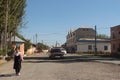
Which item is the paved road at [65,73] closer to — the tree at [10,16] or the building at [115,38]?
the tree at [10,16]

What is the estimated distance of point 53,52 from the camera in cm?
5047

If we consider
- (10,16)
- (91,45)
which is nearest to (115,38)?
(10,16)

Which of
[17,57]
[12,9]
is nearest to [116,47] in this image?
[12,9]

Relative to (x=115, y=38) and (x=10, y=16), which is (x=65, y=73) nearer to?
(x=10, y=16)

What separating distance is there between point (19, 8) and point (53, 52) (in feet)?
29.3

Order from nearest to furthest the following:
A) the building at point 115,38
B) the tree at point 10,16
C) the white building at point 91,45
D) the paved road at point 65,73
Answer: the paved road at point 65,73, the tree at point 10,16, the building at point 115,38, the white building at point 91,45

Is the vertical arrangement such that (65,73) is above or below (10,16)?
below

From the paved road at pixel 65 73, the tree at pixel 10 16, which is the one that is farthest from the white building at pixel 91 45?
the paved road at pixel 65 73

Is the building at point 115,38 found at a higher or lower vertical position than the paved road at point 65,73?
higher

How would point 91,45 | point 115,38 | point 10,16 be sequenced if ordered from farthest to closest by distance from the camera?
point 91,45, point 115,38, point 10,16

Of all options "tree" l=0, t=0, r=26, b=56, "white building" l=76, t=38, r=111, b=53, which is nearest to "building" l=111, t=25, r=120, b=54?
"tree" l=0, t=0, r=26, b=56

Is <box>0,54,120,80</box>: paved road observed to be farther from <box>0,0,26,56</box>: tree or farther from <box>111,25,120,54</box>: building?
<box>111,25,120,54</box>: building

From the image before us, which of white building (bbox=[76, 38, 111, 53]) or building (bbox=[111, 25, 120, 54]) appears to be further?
white building (bbox=[76, 38, 111, 53])

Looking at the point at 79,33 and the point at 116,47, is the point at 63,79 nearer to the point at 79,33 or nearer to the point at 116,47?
the point at 116,47
